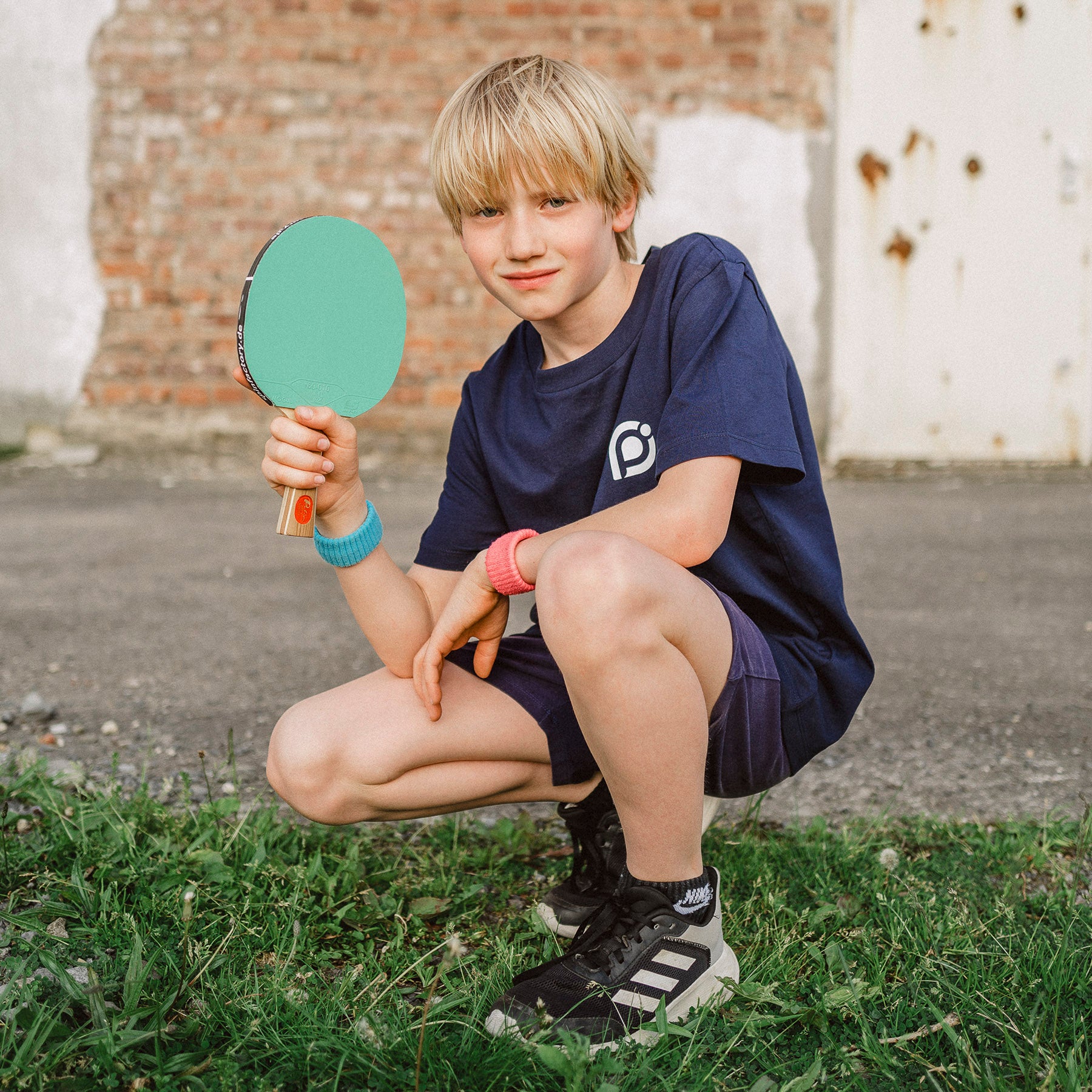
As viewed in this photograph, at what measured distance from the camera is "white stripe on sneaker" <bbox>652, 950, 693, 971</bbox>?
146 centimetres

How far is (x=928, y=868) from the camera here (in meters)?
1.86

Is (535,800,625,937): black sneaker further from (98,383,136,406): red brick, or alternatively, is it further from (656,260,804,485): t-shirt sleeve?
(98,383,136,406): red brick

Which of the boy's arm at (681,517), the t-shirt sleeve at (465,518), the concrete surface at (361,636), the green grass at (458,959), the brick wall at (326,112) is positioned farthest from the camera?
the brick wall at (326,112)

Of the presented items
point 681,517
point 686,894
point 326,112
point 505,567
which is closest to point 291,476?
point 505,567

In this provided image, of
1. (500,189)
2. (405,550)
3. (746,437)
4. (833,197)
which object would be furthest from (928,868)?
(833,197)

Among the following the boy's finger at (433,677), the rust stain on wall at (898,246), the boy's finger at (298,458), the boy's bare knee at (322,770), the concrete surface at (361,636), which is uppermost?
the rust stain on wall at (898,246)

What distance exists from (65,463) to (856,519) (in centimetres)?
412

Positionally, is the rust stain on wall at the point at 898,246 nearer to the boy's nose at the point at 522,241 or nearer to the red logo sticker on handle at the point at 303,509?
the boy's nose at the point at 522,241

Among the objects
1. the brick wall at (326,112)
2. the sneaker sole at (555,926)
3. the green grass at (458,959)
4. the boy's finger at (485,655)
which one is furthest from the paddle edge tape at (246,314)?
the brick wall at (326,112)

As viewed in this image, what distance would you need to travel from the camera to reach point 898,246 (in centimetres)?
599

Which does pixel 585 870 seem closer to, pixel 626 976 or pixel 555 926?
pixel 555 926

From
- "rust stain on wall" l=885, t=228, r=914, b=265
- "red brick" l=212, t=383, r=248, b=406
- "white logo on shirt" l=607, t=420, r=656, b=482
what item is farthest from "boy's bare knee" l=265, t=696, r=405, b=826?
"rust stain on wall" l=885, t=228, r=914, b=265

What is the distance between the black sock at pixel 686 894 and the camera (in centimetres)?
150

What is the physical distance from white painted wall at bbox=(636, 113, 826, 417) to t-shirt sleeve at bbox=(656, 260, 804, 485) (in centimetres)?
431
